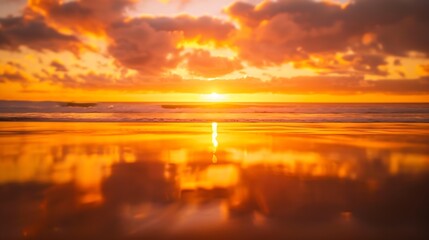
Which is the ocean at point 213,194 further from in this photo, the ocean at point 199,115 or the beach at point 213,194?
the ocean at point 199,115

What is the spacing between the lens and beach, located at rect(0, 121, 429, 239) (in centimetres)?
531

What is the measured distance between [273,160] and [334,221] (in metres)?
5.48

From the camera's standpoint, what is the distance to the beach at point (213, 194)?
5.31 meters

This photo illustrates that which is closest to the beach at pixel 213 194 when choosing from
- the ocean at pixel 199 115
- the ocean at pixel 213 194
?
the ocean at pixel 213 194

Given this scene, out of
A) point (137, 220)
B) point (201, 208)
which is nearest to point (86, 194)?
point (137, 220)

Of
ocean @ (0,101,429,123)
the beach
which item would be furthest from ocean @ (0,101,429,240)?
ocean @ (0,101,429,123)

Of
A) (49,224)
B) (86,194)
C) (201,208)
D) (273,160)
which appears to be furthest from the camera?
(273,160)

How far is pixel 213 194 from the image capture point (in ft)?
23.5

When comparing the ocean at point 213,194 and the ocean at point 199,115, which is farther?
the ocean at point 199,115

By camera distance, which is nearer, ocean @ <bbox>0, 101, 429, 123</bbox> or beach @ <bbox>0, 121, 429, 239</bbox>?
beach @ <bbox>0, 121, 429, 239</bbox>

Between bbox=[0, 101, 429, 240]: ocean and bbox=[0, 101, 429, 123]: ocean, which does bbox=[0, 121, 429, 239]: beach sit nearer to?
bbox=[0, 101, 429, 240]: ocean

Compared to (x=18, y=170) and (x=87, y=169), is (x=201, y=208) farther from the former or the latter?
(x=18, y=170)

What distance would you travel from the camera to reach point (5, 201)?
651 centimetres

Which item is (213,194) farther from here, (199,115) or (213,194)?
(199,115)
